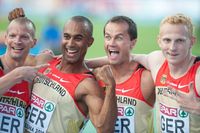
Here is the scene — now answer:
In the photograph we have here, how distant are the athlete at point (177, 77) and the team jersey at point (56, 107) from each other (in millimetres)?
815

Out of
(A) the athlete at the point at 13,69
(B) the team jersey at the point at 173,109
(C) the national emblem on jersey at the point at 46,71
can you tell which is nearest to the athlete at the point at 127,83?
(B) the team jersey at the point at 173,109

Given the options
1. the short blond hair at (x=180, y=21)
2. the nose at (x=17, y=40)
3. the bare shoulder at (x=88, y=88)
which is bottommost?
the bare shoulder at (x=88, y=88)

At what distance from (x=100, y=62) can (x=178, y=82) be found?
39.2 inches

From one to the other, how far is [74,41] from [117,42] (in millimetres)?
472

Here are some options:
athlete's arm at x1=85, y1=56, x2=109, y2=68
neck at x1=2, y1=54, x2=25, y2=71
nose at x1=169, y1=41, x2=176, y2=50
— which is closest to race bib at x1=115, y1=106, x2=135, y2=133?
athlete's arm at x1=85, y1=56, x2=109, y2=68

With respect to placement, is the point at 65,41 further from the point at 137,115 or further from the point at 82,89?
the point at 137,115

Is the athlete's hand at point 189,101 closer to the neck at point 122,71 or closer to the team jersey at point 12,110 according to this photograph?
the neck at point 122,71

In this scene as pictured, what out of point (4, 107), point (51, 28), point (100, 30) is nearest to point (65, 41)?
point (4, 107)

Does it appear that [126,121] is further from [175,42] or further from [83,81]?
[175,42]

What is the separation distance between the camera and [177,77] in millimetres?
4938

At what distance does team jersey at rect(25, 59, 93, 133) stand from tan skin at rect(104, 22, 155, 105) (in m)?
0.37

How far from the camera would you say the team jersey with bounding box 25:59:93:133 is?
4902 millimetres

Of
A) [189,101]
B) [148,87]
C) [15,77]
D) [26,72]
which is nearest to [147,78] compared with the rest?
[148,87]

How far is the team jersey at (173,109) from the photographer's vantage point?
4.78m
